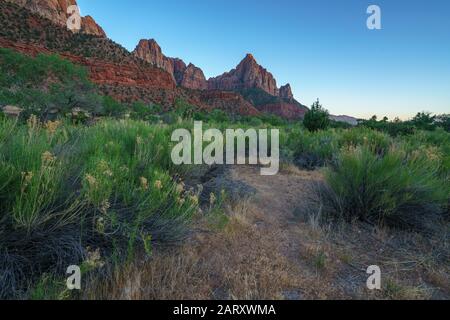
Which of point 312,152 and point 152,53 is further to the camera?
point 152,53

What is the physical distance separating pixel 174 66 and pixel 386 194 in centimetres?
13934

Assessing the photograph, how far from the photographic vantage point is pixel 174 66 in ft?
432

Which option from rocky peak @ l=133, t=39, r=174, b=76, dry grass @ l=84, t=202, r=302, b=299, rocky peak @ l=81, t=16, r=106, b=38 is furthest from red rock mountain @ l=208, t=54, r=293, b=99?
dry grass @ l=84, t=202, r=302, b=299

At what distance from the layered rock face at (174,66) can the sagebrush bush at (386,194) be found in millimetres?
119828

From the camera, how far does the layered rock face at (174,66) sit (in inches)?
4779

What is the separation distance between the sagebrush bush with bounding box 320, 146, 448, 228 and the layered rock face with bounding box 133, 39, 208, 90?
120m

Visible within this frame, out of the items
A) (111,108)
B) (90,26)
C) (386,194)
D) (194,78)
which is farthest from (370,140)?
(194,78)

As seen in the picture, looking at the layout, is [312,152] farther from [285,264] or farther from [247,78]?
[247,78]

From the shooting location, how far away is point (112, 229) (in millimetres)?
1958

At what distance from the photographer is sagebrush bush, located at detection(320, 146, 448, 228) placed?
303 cm

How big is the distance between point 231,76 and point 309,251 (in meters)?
136

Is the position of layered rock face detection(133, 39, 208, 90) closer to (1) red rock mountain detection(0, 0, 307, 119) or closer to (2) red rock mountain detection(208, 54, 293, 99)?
(2) red rock mountain detection(208, 54, 293, 99)

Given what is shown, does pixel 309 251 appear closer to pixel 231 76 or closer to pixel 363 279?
pixel 363 279
